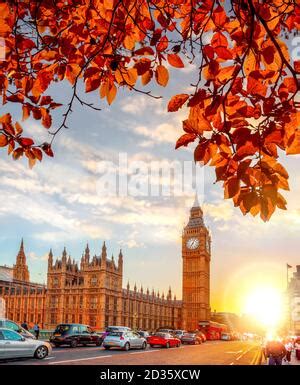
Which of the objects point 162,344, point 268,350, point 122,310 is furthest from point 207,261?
point 268,350

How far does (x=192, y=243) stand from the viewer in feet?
348

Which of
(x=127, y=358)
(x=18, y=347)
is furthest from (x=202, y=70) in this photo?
(x=127, y=358)

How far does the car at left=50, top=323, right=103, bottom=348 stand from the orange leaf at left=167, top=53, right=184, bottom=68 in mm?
25870

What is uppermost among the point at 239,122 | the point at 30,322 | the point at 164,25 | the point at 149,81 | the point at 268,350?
the point at 164,25

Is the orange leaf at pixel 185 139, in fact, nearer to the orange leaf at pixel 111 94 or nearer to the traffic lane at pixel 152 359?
the orange leaf at pixel 111 94

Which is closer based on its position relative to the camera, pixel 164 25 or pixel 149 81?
pixel 149 81

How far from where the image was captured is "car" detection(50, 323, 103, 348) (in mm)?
26422

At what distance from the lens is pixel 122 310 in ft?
241

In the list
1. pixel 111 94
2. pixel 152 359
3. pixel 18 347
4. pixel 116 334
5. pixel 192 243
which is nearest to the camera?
pixel 111 94

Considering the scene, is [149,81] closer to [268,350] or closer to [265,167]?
[265,167]

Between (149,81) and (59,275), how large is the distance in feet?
252

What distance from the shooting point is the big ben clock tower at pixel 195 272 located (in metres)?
98.4

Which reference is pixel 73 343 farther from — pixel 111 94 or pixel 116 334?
pixel 111 94

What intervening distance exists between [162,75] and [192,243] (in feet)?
341
